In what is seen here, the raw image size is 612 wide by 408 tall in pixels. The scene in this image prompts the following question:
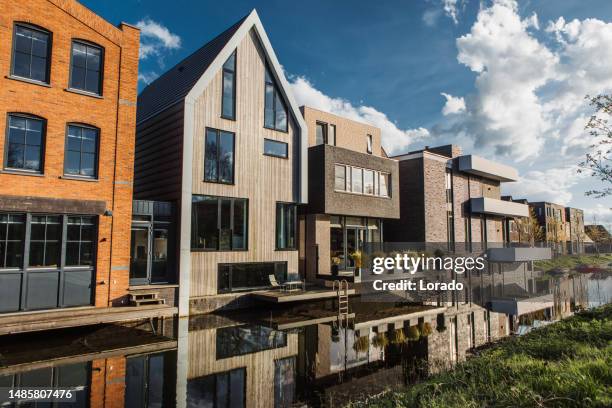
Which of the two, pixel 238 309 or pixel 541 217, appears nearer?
pixel 238 309

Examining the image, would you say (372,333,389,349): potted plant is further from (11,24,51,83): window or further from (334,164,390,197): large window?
(11,24,51,83): window

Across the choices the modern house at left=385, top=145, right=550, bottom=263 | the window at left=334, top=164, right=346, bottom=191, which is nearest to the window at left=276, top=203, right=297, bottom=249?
the window at left=334, top=164, right=346, bottom=191

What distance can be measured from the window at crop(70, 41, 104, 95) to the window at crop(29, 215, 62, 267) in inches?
177

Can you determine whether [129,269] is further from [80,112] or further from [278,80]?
[278,80]

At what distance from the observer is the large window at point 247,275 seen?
701 inches

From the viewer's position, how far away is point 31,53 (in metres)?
13.5

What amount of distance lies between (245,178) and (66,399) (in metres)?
12.3

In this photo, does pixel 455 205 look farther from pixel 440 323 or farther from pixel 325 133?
pixel 440 323

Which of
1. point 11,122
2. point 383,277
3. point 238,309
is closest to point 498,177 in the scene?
point 383,277

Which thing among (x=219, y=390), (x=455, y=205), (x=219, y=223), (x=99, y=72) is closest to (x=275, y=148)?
(x=219, y=223)

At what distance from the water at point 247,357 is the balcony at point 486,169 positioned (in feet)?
58.6

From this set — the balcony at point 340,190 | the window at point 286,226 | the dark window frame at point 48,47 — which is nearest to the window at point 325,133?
the balcony at point 340,190

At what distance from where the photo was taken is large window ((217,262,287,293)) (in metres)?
17.8

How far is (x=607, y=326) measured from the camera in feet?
33.0
